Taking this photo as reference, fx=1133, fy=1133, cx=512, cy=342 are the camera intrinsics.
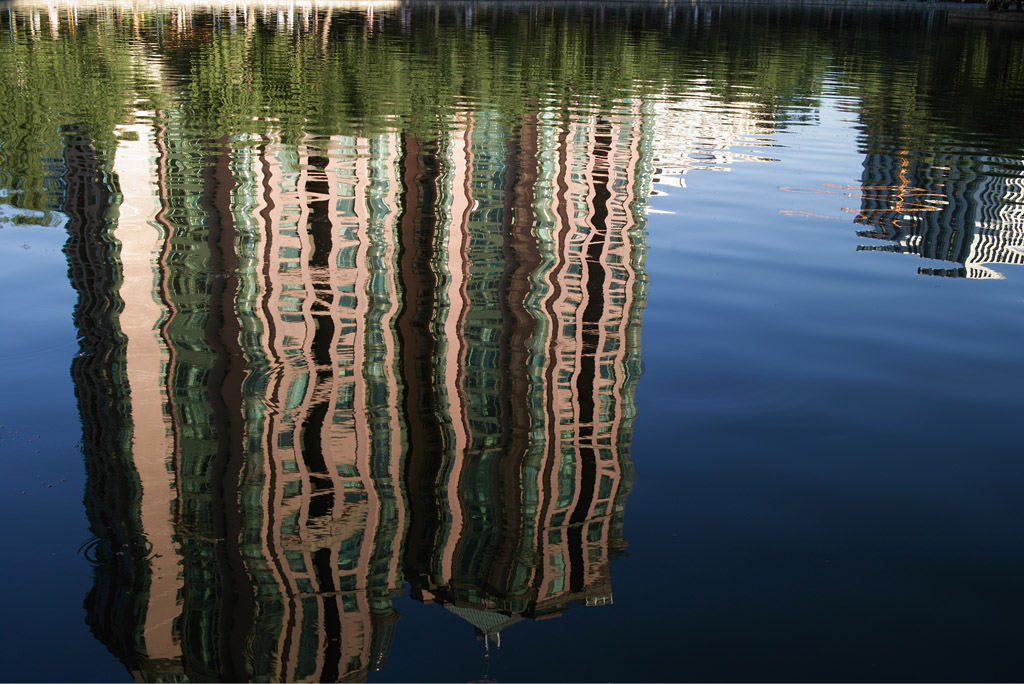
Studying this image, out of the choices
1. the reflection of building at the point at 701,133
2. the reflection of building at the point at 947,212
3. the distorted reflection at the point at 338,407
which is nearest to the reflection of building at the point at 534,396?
the distorted reflection at the point at 338,407

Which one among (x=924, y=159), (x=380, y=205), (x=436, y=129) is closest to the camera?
(x=380, y=205)

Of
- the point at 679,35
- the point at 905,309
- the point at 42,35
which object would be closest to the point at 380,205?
the point at 905,309

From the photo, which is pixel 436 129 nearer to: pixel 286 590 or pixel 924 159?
pixel 924 159

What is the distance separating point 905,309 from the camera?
41.5 ft

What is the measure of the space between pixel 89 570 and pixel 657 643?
3.31 metres

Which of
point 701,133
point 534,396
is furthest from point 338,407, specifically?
point 701,133

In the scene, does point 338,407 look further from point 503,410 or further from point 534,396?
point 534,396

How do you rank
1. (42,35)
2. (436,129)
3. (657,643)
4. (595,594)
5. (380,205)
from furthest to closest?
(42,35) → (436,129) → (380,205) → (595,594) → (657,643)

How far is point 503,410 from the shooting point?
31.4ft

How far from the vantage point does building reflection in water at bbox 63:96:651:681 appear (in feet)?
21.0

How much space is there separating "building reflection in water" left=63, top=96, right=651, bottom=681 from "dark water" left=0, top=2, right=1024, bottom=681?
3cm

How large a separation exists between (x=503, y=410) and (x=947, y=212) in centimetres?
1126

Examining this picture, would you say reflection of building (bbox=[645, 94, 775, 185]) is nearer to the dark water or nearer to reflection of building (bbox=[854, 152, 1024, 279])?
the dark water

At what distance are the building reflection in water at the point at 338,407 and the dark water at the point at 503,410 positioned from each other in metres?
0.03
